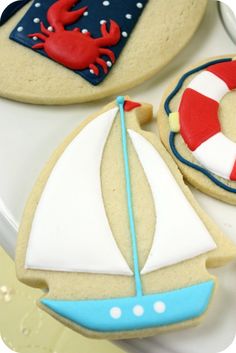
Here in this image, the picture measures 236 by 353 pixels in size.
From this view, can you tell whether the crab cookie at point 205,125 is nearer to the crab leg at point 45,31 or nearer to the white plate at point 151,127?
the white plate at point 151,127

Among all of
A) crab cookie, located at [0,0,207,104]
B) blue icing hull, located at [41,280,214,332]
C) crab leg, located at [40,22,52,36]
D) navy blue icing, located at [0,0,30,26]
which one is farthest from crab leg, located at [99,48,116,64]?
blue icing hull, located at [41,280,214,332]

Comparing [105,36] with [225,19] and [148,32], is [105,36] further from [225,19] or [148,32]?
[225,19]

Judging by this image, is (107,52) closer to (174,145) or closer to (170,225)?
(174,145)

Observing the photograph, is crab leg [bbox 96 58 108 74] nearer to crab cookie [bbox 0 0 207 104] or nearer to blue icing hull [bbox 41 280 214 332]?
crab cookie [bbox 0 0 207 104]

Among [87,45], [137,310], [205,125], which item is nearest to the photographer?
[137,310]

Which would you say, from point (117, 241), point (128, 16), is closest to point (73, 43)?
point (128, 16)

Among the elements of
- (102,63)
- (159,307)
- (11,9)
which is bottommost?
(159,307)

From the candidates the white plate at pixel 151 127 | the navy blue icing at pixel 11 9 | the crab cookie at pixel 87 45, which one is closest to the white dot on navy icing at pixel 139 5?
the crab cookie at pixel 87 45
